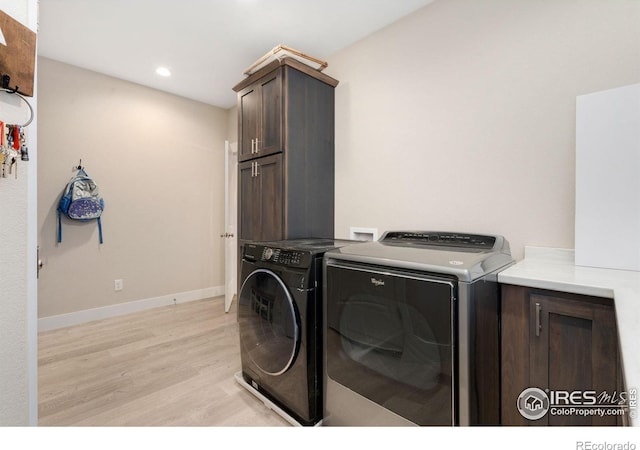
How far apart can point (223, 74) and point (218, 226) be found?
198cm

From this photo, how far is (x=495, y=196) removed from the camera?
5.59 feet

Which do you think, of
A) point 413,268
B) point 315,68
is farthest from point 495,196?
point 315,68

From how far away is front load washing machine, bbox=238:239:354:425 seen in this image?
5.02 feet

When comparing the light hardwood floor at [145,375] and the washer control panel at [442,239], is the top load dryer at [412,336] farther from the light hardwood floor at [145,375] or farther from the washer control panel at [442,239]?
the light hardwood floor at [145,375]

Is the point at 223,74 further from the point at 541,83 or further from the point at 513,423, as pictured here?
the point at 513,423

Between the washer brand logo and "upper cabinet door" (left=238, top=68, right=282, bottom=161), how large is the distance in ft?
6.66

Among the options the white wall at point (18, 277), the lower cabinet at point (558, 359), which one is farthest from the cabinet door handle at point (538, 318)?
the white wall at point (18, 277)

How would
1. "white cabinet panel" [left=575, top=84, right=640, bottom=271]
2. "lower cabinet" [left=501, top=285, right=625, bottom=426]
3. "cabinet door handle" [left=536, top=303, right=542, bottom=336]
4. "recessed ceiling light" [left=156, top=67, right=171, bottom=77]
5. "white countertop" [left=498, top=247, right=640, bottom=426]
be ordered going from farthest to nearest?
"recessed ceiling light" [left=156, top=67, right=171, bottom=77] < "white cabinet panel" [left=575, top=84, right=640, bottom=271] < "cabinet door handle" [left=536, top=303, right=542, bottom=336] < "lower cabinet" [left=501, top=285, right=625, bottom=426] < "white countertop" [left=498, top=247, right=640, bottom=426]

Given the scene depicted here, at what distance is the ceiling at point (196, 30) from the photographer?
2.04m

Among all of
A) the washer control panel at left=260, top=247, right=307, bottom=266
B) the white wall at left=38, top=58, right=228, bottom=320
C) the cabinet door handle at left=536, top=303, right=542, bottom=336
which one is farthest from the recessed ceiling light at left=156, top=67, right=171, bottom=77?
the cabinet door handle at left=536, top=303, right=542, bottom=336

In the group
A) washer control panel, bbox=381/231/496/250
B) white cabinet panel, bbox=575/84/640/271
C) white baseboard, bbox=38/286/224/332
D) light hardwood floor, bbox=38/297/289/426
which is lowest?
light hardwood floor, bbox=38/297/289/426

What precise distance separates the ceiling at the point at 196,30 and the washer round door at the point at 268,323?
192cm

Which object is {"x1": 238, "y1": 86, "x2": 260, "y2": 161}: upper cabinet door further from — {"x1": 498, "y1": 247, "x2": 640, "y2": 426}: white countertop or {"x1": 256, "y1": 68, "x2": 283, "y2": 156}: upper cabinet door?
{"x1": 498, "y1": 247, "x2": 640, "y2": 426}: white countertop
